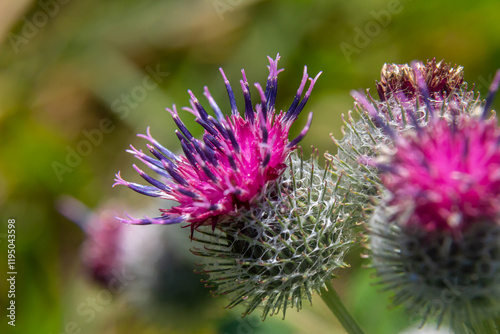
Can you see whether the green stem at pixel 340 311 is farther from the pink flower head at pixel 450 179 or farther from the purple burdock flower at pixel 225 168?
the pink flower head at pixel 450 179

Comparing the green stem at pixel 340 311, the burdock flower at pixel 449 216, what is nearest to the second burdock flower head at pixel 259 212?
the green stem at pixel 340 311

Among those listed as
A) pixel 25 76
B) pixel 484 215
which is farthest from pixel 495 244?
pixel 25 76

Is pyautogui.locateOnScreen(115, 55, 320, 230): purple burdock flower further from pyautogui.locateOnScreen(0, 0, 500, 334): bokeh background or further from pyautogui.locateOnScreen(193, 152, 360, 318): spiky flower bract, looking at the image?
pyautogui.locateOnScreen(0, 0, 500, 334): bokeh background

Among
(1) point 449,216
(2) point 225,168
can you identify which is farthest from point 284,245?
Result: (1) point 449,216

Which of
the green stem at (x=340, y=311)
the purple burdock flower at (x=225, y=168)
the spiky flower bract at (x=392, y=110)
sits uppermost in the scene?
the spiky flower bract at (x=392, y=110)

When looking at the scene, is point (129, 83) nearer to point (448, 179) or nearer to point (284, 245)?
point (284, 245)

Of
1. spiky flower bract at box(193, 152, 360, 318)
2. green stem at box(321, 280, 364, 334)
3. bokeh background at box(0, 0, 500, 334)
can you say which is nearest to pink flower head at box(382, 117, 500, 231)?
spiky flower bract at box(193, 152, 360, 318)
